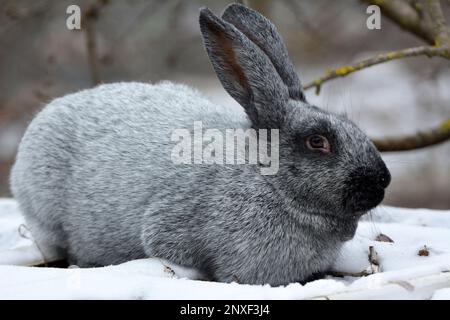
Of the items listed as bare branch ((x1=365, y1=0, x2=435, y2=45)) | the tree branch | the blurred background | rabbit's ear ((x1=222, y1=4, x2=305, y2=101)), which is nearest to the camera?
rabbit's ear ((x1=222, y1=4, x2=305, y2=101))

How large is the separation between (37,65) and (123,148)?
6761mm

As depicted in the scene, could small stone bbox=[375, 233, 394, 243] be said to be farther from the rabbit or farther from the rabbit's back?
the rabbit's back

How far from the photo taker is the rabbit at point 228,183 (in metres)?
4.32

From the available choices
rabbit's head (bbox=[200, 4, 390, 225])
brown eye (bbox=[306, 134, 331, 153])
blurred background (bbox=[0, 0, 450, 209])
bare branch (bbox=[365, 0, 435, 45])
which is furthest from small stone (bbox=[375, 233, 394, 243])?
blurred background (bbox=[0, 0, 450, 209])

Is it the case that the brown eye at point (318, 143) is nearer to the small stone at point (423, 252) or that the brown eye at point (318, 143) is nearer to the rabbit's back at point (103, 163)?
the rabbit's back at point (103, 163)

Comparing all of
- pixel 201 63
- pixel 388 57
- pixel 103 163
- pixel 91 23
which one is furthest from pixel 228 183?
pixel 201 63

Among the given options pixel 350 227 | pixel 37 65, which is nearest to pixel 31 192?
pixel 350 227

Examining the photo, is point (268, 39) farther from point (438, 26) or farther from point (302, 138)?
point (438, 26)

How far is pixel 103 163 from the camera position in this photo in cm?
485

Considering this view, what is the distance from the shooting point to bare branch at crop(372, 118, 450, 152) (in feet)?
19.6

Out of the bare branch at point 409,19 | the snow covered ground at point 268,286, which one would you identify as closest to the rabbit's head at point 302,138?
the snow covered ground at point 268,286

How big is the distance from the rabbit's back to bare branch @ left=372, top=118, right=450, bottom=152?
1442 mm

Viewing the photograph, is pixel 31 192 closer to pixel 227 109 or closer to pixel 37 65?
pixel 227 109

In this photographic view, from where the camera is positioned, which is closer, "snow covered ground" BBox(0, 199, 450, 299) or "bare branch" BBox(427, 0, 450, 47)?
"snow covered ground" BBox(0, 199, 450, 299)
